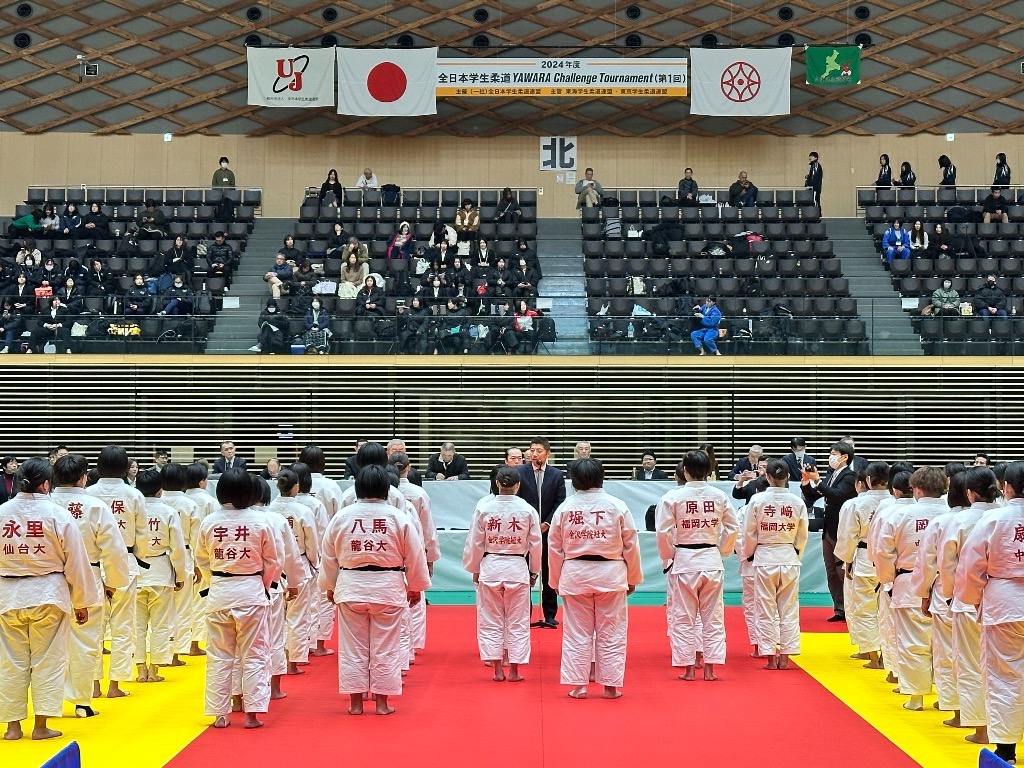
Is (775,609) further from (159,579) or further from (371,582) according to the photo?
(159,579)

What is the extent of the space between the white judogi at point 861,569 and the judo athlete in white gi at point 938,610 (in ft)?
7.32

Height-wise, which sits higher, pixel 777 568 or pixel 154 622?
pixel 777 568

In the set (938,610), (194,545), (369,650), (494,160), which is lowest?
(369,650)

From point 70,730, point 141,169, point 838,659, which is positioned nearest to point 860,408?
point 838,659

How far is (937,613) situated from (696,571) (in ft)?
7.24

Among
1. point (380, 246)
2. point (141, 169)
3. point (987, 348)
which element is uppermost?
point (141, 169)

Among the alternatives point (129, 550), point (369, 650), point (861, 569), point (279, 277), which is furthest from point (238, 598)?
point (279, 277)

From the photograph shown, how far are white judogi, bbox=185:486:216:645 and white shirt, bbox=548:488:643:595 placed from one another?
3.40 meters

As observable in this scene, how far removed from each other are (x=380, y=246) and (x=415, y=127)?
17.7 feet

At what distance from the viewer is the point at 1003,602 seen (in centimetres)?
748

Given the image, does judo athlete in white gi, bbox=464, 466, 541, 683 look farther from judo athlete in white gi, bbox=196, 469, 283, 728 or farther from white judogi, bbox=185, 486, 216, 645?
white judogi, bbox=185, 486, 216, 645

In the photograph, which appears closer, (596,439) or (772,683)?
(772,683)

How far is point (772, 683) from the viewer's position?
1018 cm

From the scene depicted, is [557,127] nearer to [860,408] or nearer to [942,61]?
[942,61]
